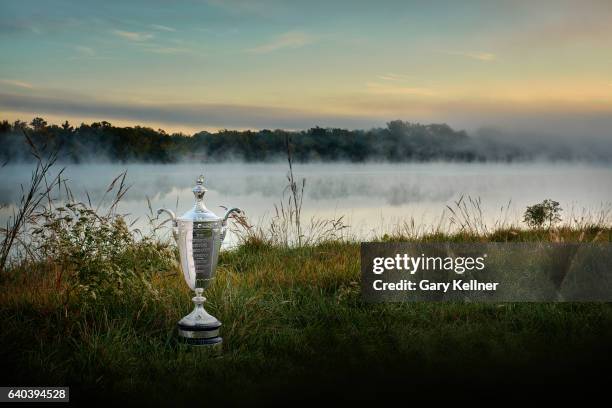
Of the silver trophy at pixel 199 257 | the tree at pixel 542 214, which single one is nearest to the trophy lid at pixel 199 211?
the silver trophy at pixel 199 257

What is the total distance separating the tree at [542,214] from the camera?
9812 mm

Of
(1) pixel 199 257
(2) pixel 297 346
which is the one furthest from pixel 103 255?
(2) pixel 297 346

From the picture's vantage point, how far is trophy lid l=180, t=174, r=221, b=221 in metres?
4.75

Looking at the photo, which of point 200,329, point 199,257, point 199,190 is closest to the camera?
point 200,329

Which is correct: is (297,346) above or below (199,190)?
below

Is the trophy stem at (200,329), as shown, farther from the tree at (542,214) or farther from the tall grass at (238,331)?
the tree at (542,214)

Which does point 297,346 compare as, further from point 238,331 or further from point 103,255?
point 103,255

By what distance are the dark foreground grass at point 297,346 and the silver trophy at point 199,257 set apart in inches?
6.1

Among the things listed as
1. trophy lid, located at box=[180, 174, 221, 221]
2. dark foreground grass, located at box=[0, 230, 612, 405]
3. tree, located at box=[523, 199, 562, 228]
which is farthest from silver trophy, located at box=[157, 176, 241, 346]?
tree, located at box=[523, 199, 562, 228]

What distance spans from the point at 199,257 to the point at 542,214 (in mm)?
6787

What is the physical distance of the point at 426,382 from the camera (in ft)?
14.8

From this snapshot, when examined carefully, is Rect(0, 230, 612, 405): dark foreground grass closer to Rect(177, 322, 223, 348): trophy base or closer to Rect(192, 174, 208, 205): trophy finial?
Rect(177, 322, 223, 348): trophy base

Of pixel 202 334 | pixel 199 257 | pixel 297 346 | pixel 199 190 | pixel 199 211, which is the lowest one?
pixel 297 346

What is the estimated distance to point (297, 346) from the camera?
4973 millimetres
